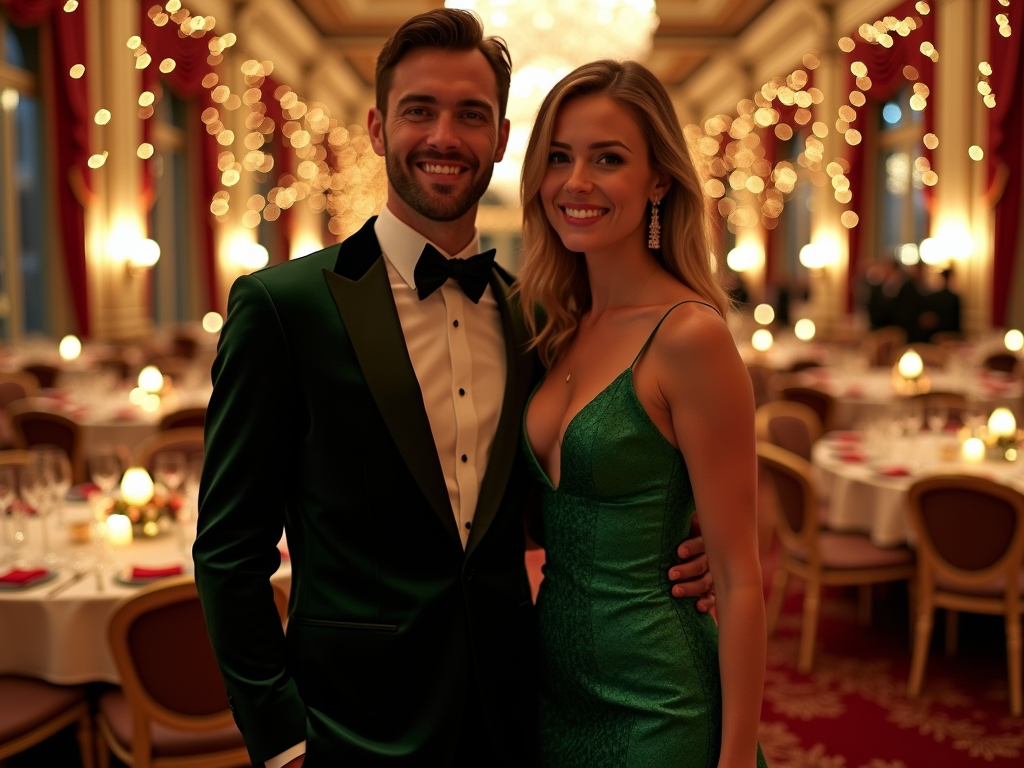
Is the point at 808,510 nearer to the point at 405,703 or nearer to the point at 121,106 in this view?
the point at 405,703

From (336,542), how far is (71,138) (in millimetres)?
8563

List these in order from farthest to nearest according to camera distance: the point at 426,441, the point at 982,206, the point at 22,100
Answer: the point at 982,206, the point at 22,100, the point at 426,441

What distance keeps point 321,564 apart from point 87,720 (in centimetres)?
180

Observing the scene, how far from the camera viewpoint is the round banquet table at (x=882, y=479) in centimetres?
432

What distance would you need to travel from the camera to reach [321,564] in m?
1.60

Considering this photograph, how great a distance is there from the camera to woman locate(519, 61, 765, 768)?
5.28 ft

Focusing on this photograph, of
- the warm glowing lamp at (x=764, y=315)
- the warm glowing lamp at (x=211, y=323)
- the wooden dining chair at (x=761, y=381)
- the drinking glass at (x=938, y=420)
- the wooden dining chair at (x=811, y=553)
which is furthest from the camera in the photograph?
the warm glowing lamp at (x=764, y=315)

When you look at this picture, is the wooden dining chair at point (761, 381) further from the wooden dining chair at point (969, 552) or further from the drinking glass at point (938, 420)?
the wooden dining chair at point (969, 552)

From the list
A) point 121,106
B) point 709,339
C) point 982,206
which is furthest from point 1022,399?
point 121,106

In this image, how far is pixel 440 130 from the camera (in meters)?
1.70

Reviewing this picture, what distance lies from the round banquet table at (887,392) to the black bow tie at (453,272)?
17.4 feet

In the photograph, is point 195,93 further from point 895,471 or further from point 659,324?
point 659,324

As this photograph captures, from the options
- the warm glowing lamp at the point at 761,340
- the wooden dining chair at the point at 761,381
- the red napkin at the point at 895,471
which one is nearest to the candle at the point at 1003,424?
the red napkin at the point at 895,471

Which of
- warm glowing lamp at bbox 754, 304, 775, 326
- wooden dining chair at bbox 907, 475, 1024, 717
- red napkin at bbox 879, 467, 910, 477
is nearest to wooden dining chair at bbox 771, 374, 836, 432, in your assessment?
red napkin at bbox 879, 467, 910, 477
